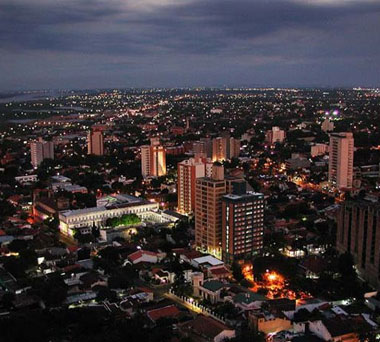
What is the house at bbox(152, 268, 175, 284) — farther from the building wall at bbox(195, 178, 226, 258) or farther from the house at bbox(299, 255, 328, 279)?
the house at bbox(299, 255, 328, 279)

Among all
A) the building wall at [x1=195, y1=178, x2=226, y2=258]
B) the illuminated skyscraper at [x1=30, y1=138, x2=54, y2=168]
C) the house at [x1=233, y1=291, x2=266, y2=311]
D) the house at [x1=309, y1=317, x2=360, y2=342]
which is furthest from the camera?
the illuminated skyscraper at [x1=30, y1=138, x2=54, y2=168]

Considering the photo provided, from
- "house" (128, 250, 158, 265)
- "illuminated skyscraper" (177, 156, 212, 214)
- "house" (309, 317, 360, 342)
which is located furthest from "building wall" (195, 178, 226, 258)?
"house" (309, 317, 360, 342)

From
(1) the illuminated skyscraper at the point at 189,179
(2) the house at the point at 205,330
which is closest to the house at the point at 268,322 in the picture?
(2) the house at the point at 205,330

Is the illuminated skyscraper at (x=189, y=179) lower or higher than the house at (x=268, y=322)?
higher

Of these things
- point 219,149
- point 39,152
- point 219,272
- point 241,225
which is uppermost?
point 241,225

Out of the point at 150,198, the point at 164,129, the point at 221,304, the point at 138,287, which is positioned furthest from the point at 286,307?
the point at 164,129

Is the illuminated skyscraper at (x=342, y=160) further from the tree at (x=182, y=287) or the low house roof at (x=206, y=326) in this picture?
the low house roof at (x=206, y=326)

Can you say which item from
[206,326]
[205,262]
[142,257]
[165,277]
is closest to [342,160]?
[205,262]

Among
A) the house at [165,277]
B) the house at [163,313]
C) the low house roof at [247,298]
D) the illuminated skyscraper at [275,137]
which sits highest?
the illuminated skyscraper at [275,137]

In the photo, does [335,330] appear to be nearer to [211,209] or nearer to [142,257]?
[211,209]
